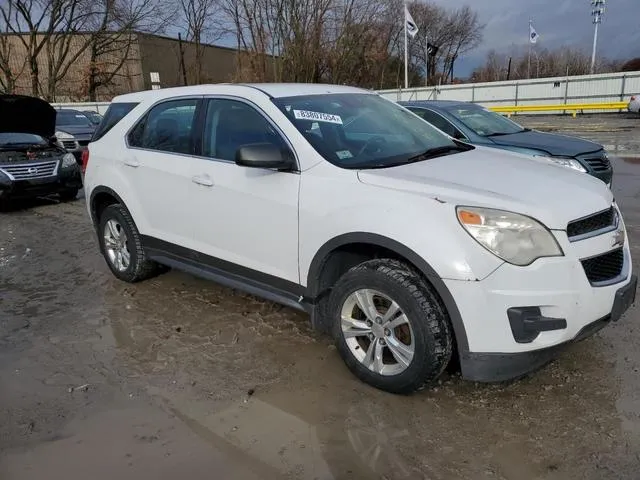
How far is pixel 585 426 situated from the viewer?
2.77 metres

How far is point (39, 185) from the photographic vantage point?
30.5 feet

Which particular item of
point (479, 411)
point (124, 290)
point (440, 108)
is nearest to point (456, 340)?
point (479, 411)

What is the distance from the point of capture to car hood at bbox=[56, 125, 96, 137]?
14.8 m

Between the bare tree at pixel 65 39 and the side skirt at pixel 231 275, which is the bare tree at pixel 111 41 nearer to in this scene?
the bare tree at pixel 65 39

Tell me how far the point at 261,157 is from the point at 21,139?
8.33m

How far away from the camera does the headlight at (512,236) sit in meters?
2.63

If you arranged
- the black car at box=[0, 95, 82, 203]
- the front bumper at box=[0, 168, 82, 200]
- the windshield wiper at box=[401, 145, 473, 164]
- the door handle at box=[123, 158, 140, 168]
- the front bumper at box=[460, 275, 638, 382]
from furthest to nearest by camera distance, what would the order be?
1. the black car at box=[0, 95, 82, 203]
2. the front bumper at box=[0, 168, 82, 200]
3. the door handle at box=[123, 158, 140, 168]
4. the windshield wiper at box=[401, 145, 473, 164]
5. the front bumper at box=[460, 275, 638, 382]

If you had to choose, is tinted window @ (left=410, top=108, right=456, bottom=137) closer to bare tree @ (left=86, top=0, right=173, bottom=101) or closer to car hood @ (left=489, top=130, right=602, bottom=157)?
car hood @ (left=489, top=130, right=602, bottom=157)

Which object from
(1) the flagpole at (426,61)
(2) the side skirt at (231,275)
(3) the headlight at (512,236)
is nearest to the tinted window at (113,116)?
(2) the side skirt at (231,275)

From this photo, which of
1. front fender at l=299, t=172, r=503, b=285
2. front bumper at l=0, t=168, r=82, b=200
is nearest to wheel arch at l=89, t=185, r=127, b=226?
front fender at l=299, t=172, r=503, b=285

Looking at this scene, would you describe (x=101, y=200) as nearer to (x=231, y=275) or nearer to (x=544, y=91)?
(x=231, y=275)

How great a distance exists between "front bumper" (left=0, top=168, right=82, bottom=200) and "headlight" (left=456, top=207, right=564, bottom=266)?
873 centimetres

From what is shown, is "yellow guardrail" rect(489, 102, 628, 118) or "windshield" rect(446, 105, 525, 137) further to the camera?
"yellow guardrail" rect(489, 102, 628, 118)

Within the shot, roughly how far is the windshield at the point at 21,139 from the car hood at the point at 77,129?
4.89 m
